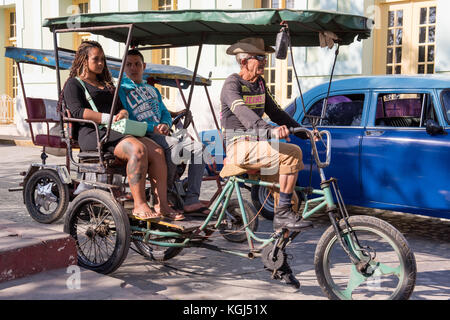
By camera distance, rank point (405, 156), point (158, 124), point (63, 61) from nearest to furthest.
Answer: point (158, 124), point (405, 156), point (63, 61)

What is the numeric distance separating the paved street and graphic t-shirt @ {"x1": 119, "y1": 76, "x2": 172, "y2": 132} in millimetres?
1305

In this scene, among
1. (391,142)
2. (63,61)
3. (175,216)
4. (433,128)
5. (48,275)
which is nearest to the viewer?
(48,275)

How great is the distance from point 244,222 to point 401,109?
10.1 ft

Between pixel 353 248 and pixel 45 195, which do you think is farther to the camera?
pixel 45 195

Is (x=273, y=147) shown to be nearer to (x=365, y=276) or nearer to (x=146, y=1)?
(x=365, y=276)

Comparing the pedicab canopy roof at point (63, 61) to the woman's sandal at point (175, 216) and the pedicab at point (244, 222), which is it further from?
the woman's sandal at point (175, 216)

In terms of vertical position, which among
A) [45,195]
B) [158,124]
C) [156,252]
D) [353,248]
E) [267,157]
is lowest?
Answer: [156,252]

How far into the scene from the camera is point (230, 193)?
4617 millimetres

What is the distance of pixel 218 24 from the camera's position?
5.11 m

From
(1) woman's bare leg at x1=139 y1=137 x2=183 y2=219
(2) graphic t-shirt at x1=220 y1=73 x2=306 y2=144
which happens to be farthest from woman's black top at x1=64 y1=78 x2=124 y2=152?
(2) graphic t-shirt at x1=220 y1=73 x2=306 y2=144

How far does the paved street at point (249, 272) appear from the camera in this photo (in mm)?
4469

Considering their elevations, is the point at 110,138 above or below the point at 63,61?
below

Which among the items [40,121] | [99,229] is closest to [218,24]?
[99,229]

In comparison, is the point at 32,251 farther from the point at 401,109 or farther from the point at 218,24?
the point at 401,109
